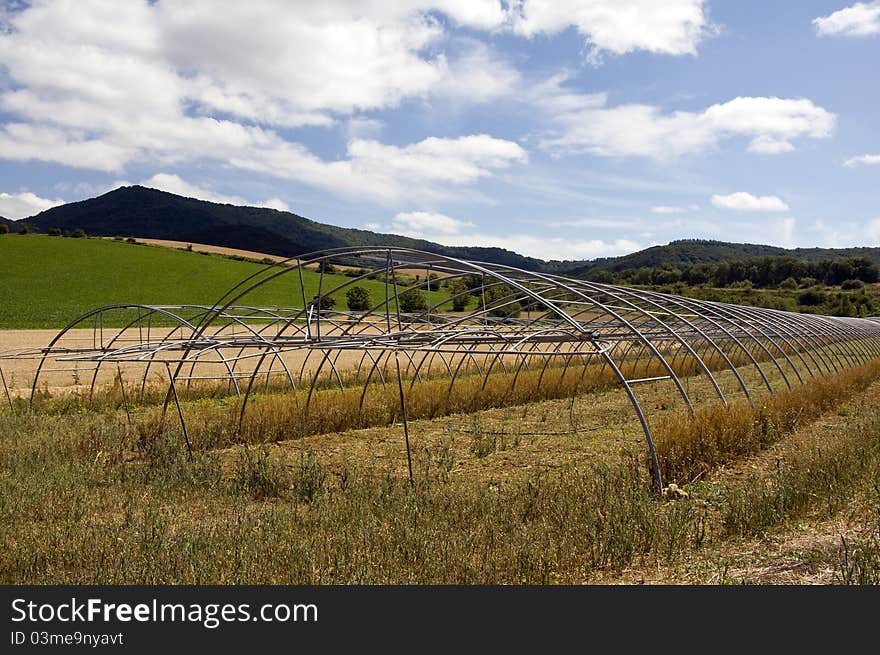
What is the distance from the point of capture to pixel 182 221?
163875 millimetres

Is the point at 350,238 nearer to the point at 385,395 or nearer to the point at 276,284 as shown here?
the point at 276,284

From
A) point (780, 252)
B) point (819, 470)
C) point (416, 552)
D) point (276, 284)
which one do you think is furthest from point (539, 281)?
point (780, 252)

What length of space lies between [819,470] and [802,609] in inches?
148

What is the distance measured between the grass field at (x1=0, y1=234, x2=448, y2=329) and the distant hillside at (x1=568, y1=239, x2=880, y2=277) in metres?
70.2

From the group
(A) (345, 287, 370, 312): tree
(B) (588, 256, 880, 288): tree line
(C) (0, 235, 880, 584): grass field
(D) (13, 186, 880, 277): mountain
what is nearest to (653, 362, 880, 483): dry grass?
(C) (0, 235, 880, 584): grass field

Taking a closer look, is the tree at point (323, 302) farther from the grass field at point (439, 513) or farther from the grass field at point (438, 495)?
the grass field at point (439, 513)

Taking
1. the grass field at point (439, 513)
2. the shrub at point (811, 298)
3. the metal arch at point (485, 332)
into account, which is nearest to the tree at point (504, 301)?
the metal arch at point (485, 332)

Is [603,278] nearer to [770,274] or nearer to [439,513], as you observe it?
[770,274]

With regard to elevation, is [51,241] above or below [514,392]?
above

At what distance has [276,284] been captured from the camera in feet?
220

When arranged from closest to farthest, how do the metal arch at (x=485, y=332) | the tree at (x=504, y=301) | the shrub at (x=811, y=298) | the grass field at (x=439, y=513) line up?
1. the grass field at (x=439, y=513)
2. the metal arch at (x=485, y=332)
3. the tree at (x=504, y=301)
4. the shrub at (x=811, y=298)

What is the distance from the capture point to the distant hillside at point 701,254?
125 m

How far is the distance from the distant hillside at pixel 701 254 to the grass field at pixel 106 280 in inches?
2765

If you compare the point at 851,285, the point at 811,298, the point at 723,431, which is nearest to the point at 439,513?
the point at 723,431
